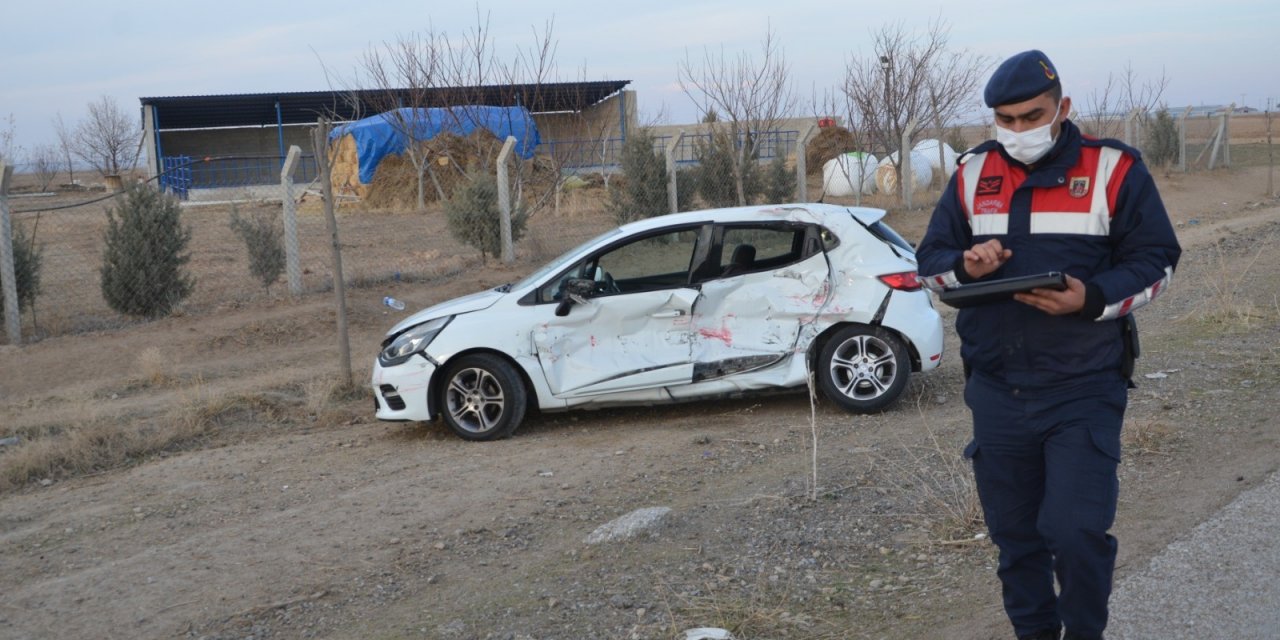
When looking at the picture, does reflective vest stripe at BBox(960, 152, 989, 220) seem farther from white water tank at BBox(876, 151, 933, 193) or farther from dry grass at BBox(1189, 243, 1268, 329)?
white water tank at BBox(876, 151, 933, 193)

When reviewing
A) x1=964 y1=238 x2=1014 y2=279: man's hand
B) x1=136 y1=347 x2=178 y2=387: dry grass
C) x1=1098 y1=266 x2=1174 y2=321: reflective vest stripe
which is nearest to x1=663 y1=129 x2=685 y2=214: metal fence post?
x1=136 y1=347 x2=178 y2=387: dry grass

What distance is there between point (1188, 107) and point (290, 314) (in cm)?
2834

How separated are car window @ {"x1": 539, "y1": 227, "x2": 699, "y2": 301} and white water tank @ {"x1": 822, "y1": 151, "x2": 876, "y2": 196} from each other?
1608cm

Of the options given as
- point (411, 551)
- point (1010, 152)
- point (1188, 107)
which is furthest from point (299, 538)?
point (1188, 107)

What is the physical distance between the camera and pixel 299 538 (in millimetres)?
6043

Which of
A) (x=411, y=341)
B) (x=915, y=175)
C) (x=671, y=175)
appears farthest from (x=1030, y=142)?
(x=915, y=175)

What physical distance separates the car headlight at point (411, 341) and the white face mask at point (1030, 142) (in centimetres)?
543

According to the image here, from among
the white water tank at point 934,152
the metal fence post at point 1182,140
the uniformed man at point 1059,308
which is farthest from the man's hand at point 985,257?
the metal fence post at point 1182,140

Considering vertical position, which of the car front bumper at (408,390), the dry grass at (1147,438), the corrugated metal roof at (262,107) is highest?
the corrugated metal roof at (262,107)

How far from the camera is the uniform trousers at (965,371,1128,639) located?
3.21 meters

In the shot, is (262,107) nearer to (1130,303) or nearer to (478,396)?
(478,396)

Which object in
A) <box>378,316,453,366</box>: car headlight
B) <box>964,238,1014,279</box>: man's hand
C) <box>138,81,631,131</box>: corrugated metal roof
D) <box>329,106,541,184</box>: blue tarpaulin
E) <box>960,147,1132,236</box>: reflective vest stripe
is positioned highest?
<box>138,81,631,131</box>: corrugated metal roof

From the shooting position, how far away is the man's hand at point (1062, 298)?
3139mm

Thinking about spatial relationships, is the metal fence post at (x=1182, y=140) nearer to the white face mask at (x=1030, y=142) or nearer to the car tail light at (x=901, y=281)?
the car tail light at (x=901, y=281)
